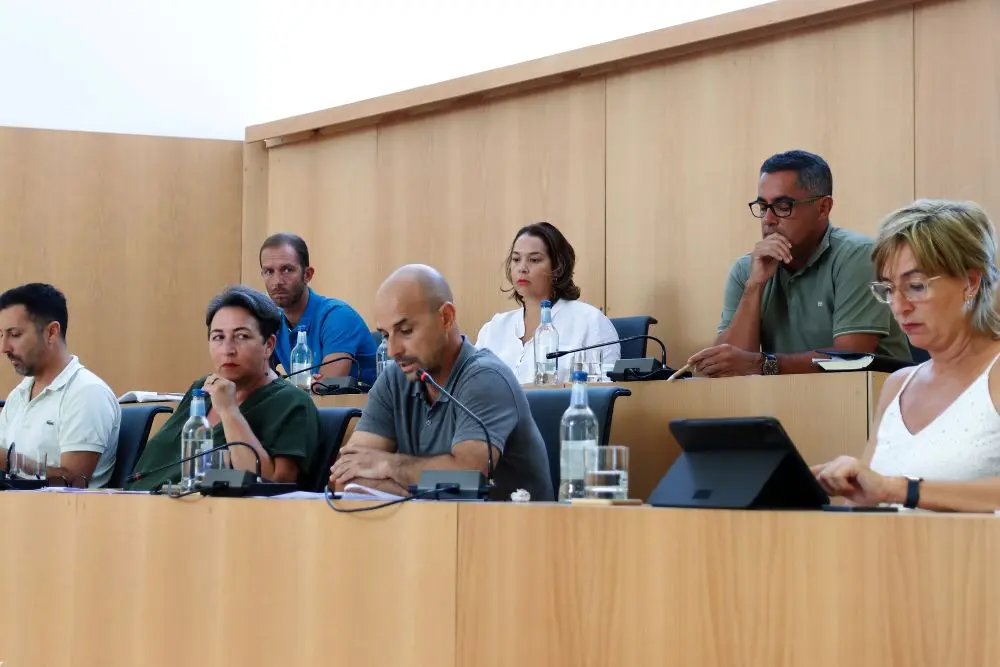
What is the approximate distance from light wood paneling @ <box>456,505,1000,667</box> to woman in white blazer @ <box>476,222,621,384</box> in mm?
2073

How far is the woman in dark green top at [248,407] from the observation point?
276 cm

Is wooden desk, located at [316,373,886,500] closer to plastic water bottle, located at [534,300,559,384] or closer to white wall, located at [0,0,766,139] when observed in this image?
Result: plastic water bottle, located at [534,300,559,384]

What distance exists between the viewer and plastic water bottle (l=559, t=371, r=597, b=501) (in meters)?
2.10

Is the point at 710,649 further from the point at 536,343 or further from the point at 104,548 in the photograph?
the point at 536,343

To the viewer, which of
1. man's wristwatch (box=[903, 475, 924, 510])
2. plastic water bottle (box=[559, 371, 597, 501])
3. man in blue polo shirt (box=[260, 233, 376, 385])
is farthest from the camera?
man in blue polo shirt (box=[260, 233, 376, 385])

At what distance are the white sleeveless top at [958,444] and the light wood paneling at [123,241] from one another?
383 centimetres

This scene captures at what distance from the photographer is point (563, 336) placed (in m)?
3.72

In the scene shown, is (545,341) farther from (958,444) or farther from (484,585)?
(484,585)

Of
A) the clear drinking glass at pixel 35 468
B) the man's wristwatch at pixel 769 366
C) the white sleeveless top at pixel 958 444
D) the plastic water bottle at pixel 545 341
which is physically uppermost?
the plastic water bottle at pixel 545 341

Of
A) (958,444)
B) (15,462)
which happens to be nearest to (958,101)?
(958,444)

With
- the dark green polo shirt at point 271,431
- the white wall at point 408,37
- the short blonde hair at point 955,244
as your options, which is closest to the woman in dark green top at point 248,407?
the dark green polo shirt at point 271,431

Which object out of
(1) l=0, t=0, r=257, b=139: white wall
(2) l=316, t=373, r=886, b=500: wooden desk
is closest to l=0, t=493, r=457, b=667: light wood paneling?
(2) l=316, t=373, r=886, b=500: wooden desk

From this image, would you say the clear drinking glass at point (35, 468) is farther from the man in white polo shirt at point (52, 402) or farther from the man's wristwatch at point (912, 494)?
the man's wristwatch at point (912, 494)

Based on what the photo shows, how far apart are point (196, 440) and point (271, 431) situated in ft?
0.72
